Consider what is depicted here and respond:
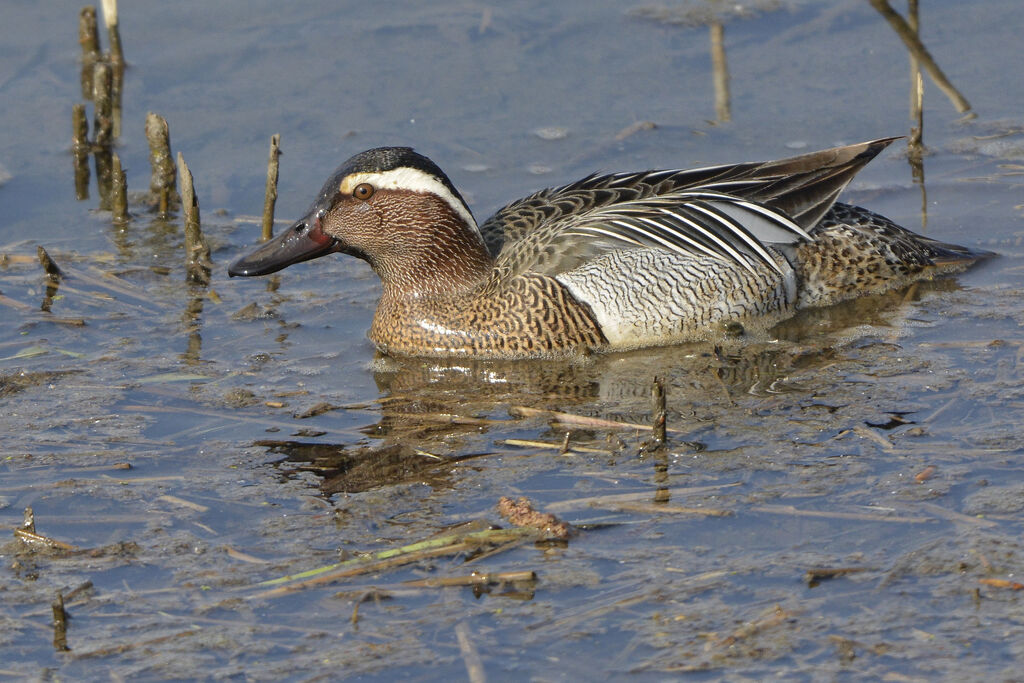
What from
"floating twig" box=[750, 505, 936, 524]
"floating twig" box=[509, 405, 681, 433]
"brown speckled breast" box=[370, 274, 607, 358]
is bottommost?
"floating twig" box=[750, 505, 936, 524]

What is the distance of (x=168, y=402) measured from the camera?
6.41 meters

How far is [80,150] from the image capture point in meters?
9.57

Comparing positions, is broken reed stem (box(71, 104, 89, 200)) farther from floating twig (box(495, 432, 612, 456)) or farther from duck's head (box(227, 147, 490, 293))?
floating twig (box(495, 432, 612, 456))

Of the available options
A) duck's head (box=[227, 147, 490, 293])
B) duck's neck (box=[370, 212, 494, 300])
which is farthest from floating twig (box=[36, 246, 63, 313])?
duck's neck (box=[370, 212, 494, 300])

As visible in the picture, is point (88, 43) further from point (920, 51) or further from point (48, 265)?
point (920, 51)

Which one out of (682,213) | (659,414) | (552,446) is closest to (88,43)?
(682,213)

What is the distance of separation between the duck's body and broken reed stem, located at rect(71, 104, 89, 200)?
2.77 m

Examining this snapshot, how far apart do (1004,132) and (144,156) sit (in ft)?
18.8

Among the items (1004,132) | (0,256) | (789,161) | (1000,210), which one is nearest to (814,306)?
(789,161)

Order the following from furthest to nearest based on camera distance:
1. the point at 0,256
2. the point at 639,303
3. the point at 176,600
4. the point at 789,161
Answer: the point at 0,256
the point at 789,161
the point at 639,303
the point at 176,600

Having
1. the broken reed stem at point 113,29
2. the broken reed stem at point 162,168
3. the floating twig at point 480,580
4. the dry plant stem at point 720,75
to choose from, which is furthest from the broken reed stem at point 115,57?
the floating twig at point 480,580

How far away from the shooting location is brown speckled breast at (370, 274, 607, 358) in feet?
22.8

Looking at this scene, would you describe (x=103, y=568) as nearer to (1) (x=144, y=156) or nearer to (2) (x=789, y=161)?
(2) (x=789, y=161)

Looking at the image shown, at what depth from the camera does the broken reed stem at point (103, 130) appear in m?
9.28
